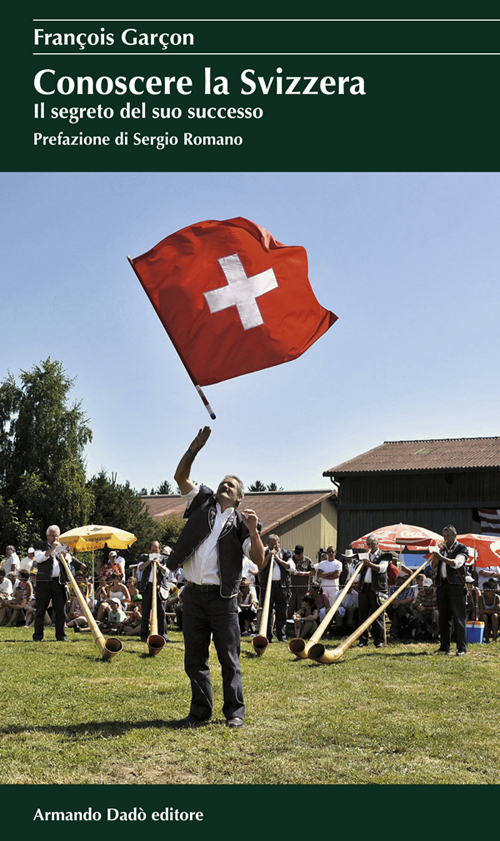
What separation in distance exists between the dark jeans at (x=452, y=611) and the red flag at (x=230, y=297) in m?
6.25

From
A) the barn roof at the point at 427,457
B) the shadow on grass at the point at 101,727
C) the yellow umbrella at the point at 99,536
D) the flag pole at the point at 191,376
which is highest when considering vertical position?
the barn roof at the point at 427,457

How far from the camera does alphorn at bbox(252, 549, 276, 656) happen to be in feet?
33.4

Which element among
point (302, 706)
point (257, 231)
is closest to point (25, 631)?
point (302, 706)

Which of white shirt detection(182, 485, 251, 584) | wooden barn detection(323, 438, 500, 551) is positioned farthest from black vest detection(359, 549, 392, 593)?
wooden barn detection(323, 438, 500, 551)

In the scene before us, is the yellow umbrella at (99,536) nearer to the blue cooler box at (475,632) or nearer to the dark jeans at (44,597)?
the dark jeans at (44,597)

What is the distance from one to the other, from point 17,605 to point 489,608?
36.1 ft

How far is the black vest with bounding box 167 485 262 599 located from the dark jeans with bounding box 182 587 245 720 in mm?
198

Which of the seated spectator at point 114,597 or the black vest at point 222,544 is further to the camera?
the seated spectator at point 114,597

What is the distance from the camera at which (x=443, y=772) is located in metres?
5.23

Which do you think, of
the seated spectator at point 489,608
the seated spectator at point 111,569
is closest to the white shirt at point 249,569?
the seated spectator at point 111,569

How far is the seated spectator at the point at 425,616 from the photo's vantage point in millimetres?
15422

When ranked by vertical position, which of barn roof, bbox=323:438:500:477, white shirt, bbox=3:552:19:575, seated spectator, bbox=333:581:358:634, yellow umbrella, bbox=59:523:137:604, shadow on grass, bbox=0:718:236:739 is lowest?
seated spectator, bbox=333:581:358:634

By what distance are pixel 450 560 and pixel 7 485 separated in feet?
122

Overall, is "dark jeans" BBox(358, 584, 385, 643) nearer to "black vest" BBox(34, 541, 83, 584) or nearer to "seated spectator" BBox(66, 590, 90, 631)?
"black vest" BBox(34, 541, 83, 584)
